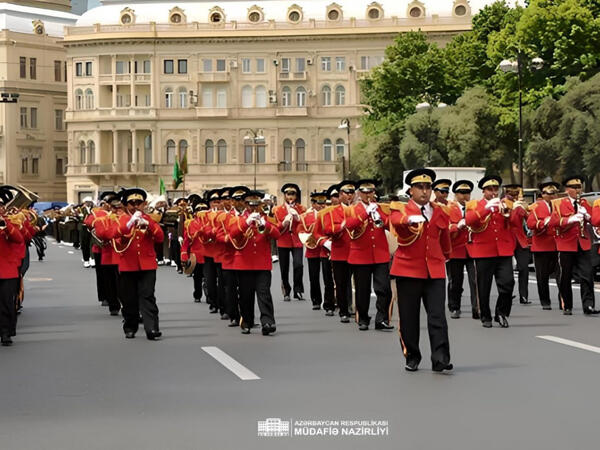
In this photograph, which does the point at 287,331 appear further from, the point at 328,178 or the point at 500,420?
the point at 328,178

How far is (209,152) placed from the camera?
116375 mm

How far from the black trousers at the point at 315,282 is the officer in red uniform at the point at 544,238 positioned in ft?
11.1

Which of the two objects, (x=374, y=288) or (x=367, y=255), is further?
(x=367, y=255)

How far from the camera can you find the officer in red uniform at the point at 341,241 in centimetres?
1802

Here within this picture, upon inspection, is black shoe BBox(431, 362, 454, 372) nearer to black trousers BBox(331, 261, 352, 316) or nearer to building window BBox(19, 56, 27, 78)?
black trousers BBox(331, 261, 352, 316)

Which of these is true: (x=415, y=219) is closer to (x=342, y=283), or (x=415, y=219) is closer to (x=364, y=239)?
(x=364, y=239)

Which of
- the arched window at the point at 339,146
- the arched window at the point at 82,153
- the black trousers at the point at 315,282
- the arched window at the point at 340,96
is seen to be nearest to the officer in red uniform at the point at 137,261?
the black trousers at the point at 315,282

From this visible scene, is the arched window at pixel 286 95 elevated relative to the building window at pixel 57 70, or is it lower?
lower

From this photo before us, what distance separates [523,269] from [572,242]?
254cm

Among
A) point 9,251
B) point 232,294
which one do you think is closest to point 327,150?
point 232,294

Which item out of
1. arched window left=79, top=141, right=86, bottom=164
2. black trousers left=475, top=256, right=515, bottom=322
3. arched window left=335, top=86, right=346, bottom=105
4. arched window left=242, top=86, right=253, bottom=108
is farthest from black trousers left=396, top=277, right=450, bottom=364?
arched window left=79, top=141, right=86, bottom=164

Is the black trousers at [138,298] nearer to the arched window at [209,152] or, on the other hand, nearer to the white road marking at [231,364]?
the white road marking at [231,364]

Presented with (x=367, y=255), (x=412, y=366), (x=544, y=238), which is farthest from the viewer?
(x=544, y=238)

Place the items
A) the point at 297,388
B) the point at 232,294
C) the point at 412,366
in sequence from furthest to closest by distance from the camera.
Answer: the point at 232,294
the point at 412,366
the point at 297,388
